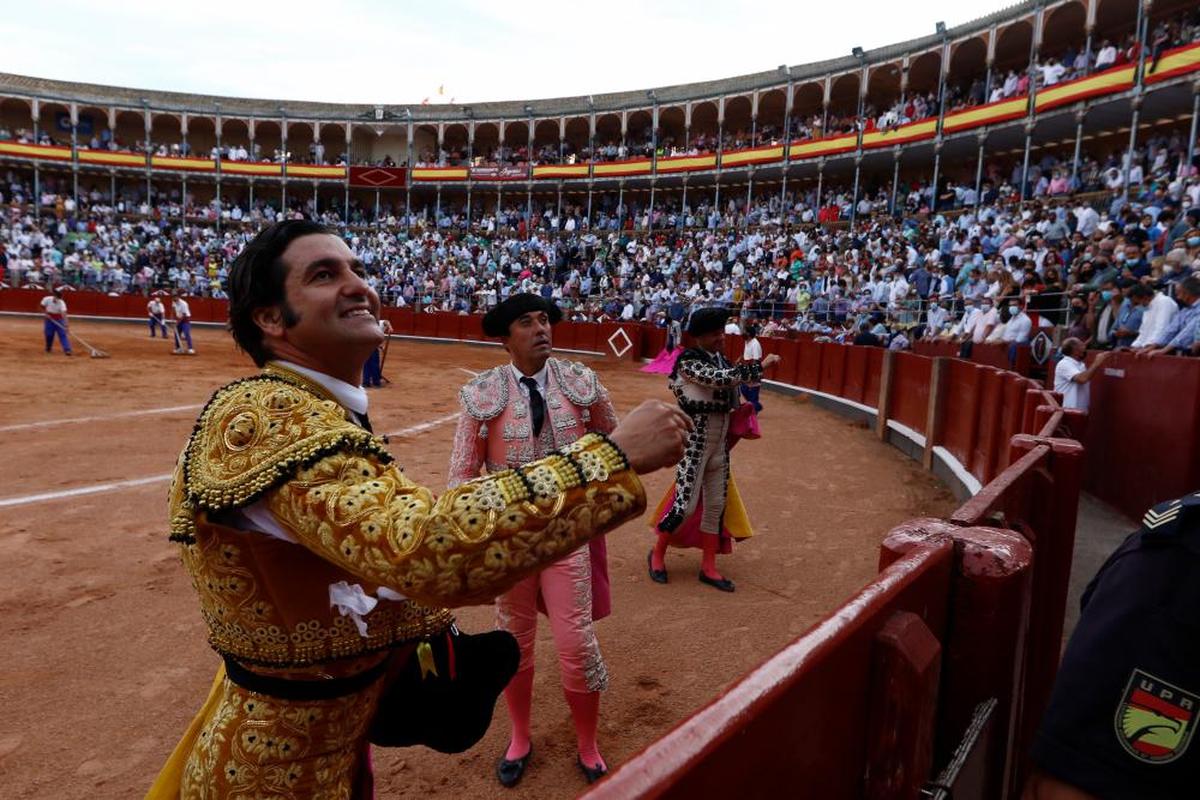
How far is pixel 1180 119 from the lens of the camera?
19.4 m

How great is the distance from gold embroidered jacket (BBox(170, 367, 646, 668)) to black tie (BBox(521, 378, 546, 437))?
1.60 meters

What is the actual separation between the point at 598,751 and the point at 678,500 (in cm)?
193

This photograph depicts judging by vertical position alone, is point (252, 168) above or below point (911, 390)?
above

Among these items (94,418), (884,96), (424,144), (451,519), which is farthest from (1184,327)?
(424,144)

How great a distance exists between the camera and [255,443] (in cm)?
107

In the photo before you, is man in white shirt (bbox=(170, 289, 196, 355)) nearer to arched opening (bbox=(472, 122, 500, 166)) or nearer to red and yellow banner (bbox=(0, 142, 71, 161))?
arched opening (bbox=(472, 122, 500, 166))

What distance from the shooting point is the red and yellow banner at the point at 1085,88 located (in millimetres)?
18062

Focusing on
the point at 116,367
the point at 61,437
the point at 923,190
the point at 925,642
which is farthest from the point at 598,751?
the point at 923,190

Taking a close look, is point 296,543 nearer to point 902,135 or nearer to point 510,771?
point 510,771

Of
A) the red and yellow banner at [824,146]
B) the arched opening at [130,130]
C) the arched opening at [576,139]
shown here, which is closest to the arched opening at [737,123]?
the red and yellow banner at [824,146]

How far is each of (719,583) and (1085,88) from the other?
20.6 metres

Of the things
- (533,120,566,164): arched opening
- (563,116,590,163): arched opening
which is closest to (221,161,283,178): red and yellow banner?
(533,120,566,164): arched opening

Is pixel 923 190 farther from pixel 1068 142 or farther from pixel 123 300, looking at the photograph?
pixel 123 300

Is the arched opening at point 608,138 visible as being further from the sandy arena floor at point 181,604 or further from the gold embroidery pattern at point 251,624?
the gold embroidery pattern at point 251,624
